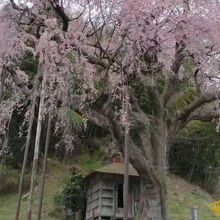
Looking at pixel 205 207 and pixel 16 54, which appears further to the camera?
pixel 205 207

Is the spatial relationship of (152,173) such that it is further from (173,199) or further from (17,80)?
(173,199)

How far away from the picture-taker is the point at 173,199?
18938 millimetres

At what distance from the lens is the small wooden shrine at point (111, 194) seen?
48.9 ft

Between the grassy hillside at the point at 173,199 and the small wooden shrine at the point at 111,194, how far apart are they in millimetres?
1942

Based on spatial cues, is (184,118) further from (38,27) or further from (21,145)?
(21,145)

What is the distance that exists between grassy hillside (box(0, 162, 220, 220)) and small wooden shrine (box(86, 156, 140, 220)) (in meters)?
1.94

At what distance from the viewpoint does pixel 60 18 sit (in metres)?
8.53

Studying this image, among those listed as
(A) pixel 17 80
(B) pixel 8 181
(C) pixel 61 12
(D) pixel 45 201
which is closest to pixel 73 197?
(D) pixel 45 201

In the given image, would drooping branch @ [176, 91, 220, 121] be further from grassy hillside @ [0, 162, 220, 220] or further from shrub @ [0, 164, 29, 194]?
shrub @ [0, 164, 29, 194]

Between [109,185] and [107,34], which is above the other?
[107,34]

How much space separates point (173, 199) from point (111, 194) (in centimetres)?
487

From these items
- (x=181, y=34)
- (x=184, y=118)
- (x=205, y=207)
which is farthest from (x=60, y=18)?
(x=205, y=207)

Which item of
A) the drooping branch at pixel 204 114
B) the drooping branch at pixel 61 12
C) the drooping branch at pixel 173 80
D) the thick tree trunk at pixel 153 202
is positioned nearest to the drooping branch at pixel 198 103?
the drooping branch at pixel 204 114

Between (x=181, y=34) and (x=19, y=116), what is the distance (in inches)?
560
